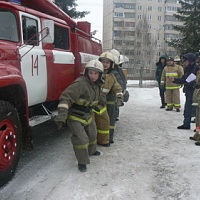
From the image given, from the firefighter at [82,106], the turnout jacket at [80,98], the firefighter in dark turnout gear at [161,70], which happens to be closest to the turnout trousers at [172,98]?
the firefighter in dark turnout gear at [161,70]

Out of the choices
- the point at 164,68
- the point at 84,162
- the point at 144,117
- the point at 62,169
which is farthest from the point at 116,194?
the point at 164,68

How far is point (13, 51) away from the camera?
3.42 m

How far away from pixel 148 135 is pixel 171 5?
193ft

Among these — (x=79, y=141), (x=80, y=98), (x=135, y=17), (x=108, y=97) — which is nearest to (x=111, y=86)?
(x=108, y=97)

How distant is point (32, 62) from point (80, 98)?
0.93 m

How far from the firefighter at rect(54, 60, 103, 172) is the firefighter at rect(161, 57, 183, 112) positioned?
5270 millimetres

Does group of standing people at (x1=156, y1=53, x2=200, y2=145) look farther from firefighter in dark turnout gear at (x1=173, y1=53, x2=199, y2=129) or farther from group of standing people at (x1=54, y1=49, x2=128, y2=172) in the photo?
group of standing people at (x1=54, y1=49, x2=128, y2=172)

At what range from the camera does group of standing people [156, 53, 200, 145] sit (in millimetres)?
5952

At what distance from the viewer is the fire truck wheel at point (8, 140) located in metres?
3.01

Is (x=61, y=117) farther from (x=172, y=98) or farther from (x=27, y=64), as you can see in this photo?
(x=172, y=98)

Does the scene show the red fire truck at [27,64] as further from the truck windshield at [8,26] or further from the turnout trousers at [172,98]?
the turnout trousers at [172,98]

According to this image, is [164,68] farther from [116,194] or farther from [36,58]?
[116,194]

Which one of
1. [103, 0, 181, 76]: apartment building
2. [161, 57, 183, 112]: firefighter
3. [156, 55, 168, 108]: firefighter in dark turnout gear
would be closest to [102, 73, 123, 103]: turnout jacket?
[161, 57, 183, 112]: firefighter

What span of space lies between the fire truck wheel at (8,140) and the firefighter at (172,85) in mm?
6413
